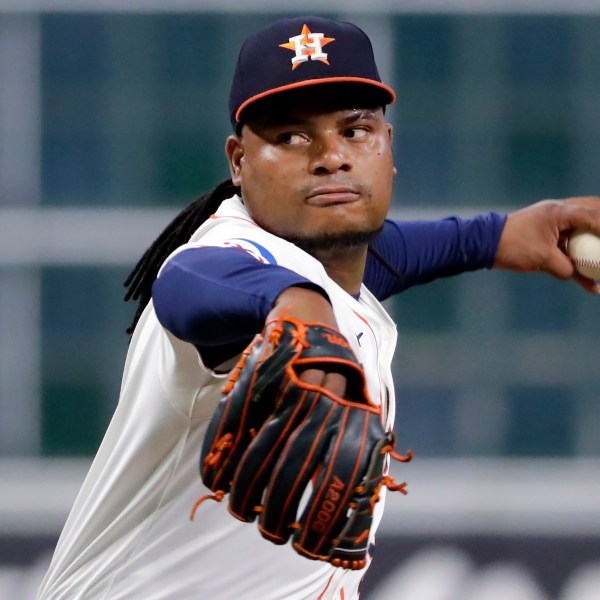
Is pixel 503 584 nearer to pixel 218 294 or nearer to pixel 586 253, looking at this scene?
pixel 586 253

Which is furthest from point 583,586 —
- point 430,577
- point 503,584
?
point 430,577

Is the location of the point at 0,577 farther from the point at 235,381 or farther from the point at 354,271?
the point at 235,381

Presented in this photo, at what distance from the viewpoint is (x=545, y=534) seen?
15.6 ft

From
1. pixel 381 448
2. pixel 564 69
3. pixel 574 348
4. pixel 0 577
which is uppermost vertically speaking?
pixel 381 448

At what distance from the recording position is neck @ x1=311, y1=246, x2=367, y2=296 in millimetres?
2289

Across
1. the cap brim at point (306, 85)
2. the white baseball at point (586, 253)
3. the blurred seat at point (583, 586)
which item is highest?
the cap brim at point (306, 85)

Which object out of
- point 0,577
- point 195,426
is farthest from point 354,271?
point 0,577

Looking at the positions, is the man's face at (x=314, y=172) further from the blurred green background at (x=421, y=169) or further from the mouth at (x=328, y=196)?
the blurred green background at (x=421, y=169)

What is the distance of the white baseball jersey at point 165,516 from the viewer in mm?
2049

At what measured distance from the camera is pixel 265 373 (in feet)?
5.24

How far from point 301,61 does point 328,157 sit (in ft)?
0.54

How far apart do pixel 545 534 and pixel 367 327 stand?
8.66 feet

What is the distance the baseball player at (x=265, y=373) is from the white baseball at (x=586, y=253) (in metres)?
0.60

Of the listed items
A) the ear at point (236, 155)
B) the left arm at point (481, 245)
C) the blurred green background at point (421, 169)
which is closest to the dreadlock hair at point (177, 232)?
the ear at point (236, 155)
